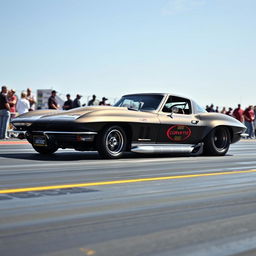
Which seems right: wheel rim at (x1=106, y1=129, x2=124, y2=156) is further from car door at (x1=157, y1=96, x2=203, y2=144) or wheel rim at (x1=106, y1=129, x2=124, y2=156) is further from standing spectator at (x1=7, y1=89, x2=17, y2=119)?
standing spectator at (x1=7, y1=89, x2=17, y2=119)

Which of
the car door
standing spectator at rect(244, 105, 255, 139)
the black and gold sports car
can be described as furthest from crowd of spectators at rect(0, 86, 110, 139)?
standing spectator at rect(244, 105, 255, 139)

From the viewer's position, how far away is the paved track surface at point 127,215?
10.5ft

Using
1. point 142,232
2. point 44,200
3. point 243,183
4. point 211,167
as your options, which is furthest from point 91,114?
point 142,232

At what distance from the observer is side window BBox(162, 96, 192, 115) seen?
10578 mm

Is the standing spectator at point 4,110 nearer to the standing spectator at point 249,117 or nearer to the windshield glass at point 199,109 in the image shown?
the windshield glass at point 199,109

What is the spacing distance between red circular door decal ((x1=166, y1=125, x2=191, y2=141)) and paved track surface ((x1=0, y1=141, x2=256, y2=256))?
11.3ft

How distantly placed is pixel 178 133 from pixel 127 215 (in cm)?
660

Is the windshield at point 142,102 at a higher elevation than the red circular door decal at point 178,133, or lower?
higher

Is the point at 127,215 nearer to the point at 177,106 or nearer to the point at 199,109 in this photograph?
the point at 177,106

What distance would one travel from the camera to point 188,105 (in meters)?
11.2

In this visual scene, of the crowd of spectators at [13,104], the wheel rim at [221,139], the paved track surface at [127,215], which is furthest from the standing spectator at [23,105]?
the paved track surface at [127,215]

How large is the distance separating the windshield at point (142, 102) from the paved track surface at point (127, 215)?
3.65m

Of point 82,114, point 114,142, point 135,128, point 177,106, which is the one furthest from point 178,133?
point 82,114

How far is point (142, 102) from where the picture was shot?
10.6m
